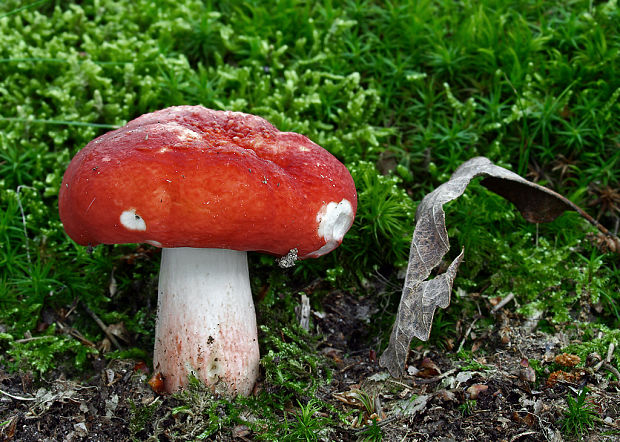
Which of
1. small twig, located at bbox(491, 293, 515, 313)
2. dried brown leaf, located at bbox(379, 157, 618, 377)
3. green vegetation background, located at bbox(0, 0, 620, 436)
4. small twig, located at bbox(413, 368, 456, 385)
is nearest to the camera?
dried brown leaf, located at bbox(379, 157, 618, 377)

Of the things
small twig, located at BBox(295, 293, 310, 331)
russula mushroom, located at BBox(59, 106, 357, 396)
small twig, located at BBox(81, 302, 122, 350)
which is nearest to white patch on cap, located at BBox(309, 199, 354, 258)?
russula mushroom, located at BBox(59, 106, 357, 396)

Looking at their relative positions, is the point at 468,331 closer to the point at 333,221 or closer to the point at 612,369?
the point at 612,369

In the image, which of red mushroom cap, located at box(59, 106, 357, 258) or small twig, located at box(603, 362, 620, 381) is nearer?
red mushroom cap, located at box(59, 106, 357, 258)

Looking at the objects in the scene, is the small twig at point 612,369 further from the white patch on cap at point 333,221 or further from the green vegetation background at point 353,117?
the white patch on cap at point 333,221

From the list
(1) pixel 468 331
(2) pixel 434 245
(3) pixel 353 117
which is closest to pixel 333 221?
(2) pixel 434 245

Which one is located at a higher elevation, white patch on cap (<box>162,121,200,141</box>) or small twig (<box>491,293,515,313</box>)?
white patch on cap (<box>162,121,200,141</box>)

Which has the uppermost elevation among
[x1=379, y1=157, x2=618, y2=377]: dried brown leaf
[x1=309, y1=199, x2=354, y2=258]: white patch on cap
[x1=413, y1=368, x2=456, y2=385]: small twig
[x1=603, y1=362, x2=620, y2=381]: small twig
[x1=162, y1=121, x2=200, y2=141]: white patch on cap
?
[x1=162, y1=121, x2=200, y2=141]: white patch on cap

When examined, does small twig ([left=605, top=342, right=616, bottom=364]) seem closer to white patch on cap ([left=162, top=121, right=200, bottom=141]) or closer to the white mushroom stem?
the white mushroom stem
